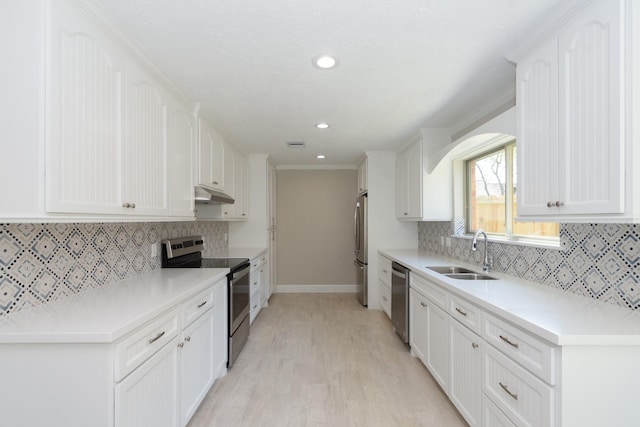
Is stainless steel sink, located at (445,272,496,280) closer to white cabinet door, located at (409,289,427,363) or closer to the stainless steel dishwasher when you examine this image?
white cabinet door, located at (409,289,427,363)

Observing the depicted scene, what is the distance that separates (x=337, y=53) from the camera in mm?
1806

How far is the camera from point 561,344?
1177 millimetres

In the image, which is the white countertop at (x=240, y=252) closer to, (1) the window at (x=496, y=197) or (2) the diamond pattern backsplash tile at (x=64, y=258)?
(2) the diamond pattern backsplash tile at (x=64, y=258)

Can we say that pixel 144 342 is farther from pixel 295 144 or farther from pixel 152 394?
pixel 295 144

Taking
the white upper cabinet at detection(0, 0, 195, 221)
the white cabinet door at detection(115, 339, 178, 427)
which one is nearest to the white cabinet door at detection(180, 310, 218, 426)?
the white cabinet door at detection(115, 339, 178, 427)

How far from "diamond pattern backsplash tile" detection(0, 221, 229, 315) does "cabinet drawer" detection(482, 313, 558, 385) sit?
222 centimetres

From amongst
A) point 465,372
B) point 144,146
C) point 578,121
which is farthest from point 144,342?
point 578,121

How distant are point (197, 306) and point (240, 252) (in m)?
2.02

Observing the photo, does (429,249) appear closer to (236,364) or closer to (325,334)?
(325,334)

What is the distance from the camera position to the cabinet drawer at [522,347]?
1.25 meters

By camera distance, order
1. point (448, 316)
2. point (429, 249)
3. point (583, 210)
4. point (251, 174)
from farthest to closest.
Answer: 1. point (251, 174)
2. point (429, 249)
3. point (448, 316)
4. point (583, 210)

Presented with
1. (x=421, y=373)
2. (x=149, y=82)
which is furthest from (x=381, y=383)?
(x=149, y=82)

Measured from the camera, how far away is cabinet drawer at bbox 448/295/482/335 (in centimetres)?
179

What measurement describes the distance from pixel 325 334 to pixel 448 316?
69.4 inches
